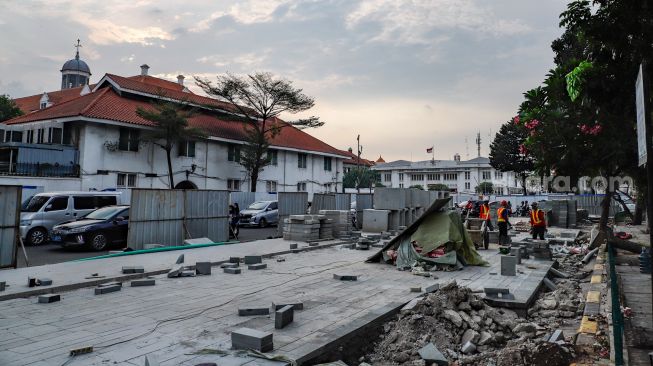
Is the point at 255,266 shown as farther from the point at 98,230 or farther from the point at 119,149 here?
the point at 119,149

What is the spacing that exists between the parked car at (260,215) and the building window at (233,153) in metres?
11.2

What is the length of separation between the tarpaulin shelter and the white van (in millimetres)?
11759

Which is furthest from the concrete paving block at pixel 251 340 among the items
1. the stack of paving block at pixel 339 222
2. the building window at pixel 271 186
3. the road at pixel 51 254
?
the building window at pixel 271 186

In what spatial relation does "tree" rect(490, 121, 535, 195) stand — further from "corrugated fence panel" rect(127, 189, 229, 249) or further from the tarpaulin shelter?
"corrugated fence panel" rect(127, 189, 229, 249)

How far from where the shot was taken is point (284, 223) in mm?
16797

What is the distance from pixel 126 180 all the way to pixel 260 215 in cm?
1082

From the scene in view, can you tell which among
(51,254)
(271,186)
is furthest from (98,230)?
(271,186)

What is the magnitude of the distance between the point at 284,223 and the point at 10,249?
914 cm

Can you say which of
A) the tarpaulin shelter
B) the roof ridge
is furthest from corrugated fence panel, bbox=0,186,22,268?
the roof ridge

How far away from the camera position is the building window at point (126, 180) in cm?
2736

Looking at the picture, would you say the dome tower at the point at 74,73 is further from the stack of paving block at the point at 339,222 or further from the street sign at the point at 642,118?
the street sign at the point at 642,118

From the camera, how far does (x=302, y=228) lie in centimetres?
1617

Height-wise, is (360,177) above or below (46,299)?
above

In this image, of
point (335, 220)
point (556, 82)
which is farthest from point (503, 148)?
point (556, 82)
